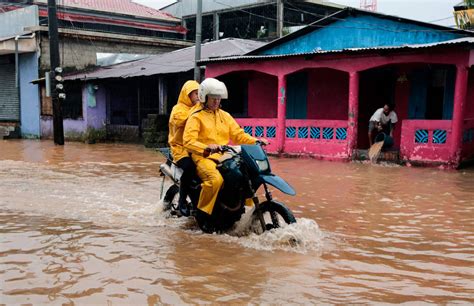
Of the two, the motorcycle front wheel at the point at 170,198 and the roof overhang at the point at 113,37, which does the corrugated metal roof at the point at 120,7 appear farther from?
the motorcycle front wheel at the point at 170,198

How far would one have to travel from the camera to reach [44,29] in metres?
21.5

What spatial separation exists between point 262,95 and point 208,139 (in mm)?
12201

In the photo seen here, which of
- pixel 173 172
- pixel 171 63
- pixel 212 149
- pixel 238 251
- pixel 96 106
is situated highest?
pixel 171 63

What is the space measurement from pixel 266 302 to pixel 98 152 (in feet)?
44.3

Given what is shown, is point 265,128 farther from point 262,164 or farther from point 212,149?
point 212,149

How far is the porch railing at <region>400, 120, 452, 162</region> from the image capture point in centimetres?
1107

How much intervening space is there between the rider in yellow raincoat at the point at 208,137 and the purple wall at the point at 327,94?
1041cm

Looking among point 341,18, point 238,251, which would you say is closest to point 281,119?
point 341,18

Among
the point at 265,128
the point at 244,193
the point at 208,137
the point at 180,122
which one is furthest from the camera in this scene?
the point at 265,128

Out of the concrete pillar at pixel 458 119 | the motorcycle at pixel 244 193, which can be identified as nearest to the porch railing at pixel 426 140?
the concrete pillar at pixel 458 119

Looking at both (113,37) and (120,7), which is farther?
(120,7)

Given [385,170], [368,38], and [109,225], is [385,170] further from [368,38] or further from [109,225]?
[109,225]

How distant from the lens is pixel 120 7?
2839 cm

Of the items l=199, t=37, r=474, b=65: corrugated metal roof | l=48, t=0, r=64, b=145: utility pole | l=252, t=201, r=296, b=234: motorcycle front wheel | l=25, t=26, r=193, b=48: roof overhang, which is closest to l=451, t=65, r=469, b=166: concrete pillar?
l=199, t=37, r=474, b=65: corrugated metal roof
